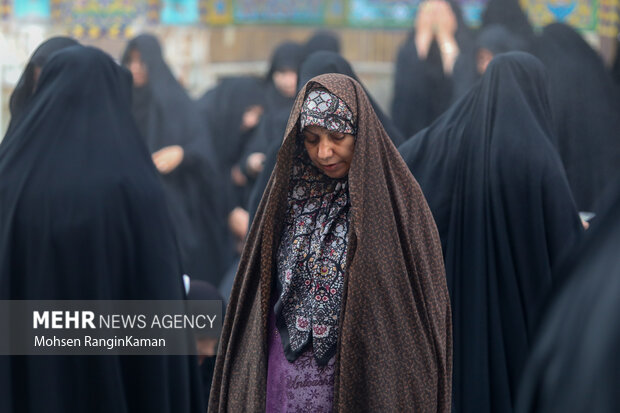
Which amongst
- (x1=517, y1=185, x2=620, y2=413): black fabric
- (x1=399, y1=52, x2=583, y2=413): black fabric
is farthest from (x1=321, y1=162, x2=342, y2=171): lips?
(x1=517, y1=185, x2=620, y2=413): black fabric

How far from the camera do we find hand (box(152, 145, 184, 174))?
5312 mm

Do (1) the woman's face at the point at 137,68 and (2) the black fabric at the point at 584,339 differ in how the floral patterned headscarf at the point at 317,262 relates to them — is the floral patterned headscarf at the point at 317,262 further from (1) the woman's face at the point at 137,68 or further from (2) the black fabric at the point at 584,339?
(1) the woman's face at the point at 137,68

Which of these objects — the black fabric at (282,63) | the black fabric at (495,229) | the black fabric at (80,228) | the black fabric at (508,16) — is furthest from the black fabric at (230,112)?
the black fabric at (80,228)

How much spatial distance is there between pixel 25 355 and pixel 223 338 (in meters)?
0.73

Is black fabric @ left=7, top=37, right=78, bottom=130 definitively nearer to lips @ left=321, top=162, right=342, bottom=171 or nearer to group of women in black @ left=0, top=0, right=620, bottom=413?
group of women in black @ left=0, top=0, right=620, bottom=413

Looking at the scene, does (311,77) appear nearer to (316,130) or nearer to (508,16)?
(316,130)

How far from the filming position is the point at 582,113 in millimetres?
5340

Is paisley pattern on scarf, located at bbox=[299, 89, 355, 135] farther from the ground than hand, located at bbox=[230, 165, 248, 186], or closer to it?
farther from the ground

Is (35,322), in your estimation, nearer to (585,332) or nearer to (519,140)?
(519,140)

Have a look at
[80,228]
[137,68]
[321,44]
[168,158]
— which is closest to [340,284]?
[80,228]

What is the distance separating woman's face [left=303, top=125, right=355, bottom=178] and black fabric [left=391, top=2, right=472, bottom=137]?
11.7ft

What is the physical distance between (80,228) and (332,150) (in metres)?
0.90

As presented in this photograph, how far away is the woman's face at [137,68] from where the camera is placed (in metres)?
5.57

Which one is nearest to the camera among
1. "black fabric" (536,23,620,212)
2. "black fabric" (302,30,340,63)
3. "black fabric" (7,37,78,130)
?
"black fabric" (7,37,78,130)
